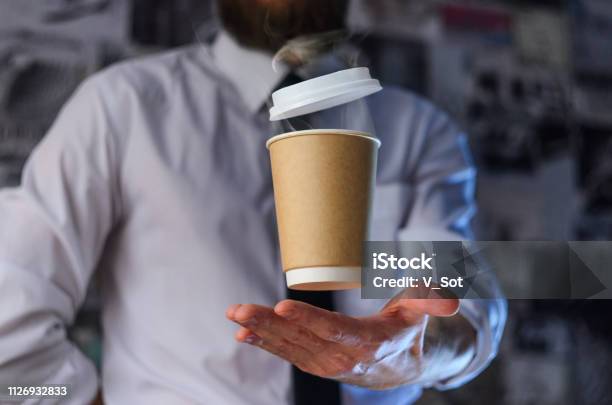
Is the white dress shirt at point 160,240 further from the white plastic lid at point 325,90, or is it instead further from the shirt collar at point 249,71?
the white plastic lid at point 325,90

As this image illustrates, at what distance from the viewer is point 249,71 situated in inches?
31.5

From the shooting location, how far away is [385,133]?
0.83m

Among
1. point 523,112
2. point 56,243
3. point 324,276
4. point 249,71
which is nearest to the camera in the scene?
point 324,276

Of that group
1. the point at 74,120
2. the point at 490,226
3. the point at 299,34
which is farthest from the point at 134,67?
the point at 490,226

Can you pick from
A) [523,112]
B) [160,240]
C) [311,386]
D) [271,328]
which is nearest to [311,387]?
[311,386]

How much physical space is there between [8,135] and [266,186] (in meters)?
0.34

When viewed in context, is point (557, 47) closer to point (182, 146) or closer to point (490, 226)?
point (490, 226)

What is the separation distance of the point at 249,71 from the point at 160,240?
8.1 inches

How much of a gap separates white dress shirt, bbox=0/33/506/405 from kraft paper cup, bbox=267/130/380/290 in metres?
0.26

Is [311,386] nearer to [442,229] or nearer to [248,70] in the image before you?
[442,229]

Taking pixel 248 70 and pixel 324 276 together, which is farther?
pixel 248 70

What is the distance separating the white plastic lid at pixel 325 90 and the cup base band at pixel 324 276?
0.09 metres

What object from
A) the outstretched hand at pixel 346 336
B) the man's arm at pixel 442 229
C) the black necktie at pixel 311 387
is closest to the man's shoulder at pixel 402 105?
the man's arm at pixel 442 229

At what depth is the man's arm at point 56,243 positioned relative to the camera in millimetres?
656
